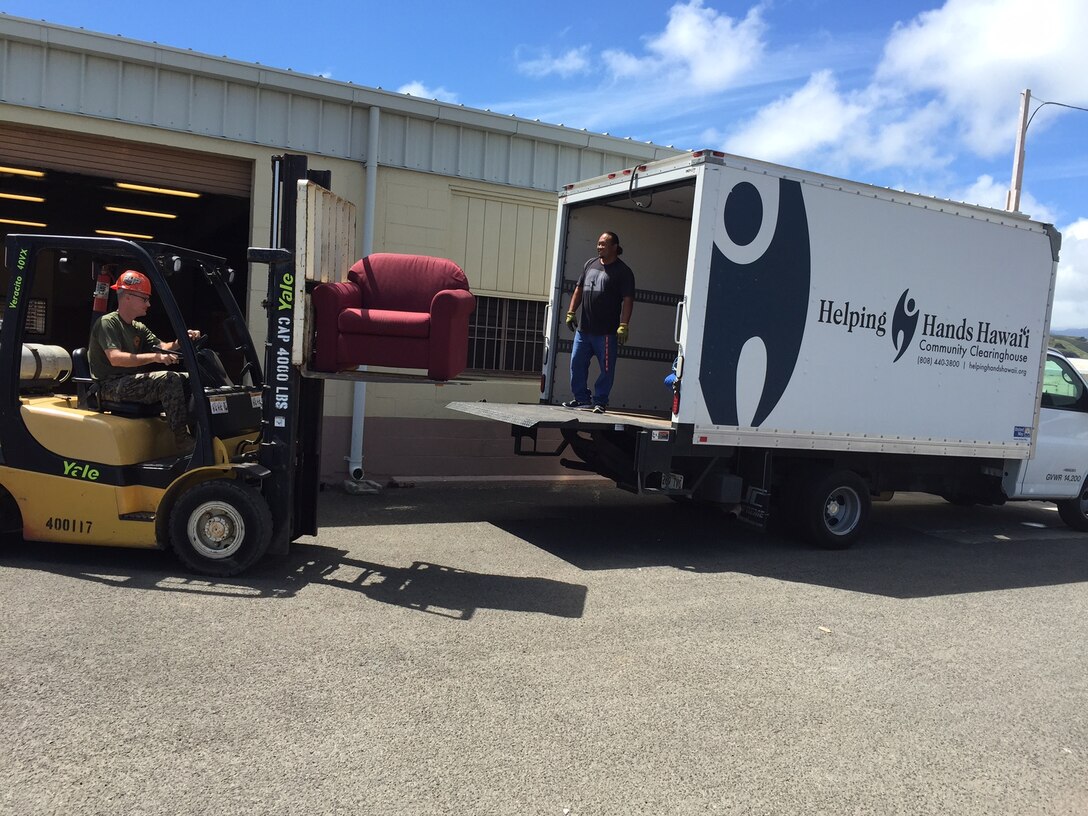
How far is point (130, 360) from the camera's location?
18.7ft

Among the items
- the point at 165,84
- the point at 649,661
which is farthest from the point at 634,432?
the point at 165,84

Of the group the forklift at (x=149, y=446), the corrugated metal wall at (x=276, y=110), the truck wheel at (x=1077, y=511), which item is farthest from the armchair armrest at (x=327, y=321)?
the truck wheel at (x=1077, y=511)

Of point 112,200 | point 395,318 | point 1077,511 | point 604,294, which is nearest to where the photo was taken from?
Result: point 395,318

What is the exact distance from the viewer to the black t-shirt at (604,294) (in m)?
8.07

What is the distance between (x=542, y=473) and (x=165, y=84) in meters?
6.11

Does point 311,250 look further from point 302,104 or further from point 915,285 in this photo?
point 915,285

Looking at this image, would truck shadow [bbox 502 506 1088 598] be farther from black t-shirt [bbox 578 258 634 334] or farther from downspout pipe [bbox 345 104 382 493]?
downspout pipe [bbox 345 104 382 493]

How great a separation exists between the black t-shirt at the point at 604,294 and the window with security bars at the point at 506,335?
250cm

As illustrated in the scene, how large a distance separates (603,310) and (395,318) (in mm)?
2593

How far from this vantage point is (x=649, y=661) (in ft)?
15.8

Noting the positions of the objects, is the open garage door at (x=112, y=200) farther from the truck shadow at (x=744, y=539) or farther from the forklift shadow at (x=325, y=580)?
the truck shadow at (x=744, y=539)

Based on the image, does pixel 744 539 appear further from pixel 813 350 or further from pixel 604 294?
pixel 604 294

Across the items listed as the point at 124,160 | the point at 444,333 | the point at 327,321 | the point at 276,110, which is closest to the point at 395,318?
the point at 444,333

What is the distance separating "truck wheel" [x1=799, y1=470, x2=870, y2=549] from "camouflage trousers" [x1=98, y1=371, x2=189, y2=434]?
539 centimetres
